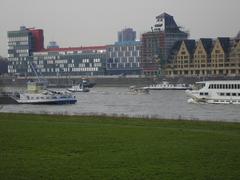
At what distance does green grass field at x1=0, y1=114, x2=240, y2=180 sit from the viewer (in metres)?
12.0

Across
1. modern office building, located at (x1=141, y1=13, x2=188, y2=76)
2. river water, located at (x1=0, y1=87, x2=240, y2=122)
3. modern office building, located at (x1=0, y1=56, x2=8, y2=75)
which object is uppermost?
modern office building, located at (x1=141, y1=13, x2=188, y2=76)

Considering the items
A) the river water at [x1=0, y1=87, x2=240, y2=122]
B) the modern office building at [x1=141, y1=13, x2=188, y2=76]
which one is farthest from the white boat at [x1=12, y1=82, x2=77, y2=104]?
the modern office building at [x1=141, y1=13, x2=188, y2=76]

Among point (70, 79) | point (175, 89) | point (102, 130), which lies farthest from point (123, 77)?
point (102, 130)

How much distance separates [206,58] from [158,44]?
15.5 meters

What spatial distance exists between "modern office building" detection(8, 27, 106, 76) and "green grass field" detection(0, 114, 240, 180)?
129841mm

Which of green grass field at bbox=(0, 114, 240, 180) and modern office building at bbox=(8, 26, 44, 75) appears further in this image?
modern office building at bbox=(8, 26, 44, 75)

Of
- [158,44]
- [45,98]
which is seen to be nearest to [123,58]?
[158,44]

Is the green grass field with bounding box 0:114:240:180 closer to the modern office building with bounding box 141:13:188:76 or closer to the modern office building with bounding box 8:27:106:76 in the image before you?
the modern office building with bounding box 141:13:188:76

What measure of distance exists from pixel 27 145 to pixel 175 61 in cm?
11710

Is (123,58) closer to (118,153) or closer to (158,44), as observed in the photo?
(158,44)

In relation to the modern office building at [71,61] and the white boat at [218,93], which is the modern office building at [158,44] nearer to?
the modern office building at [71,61]

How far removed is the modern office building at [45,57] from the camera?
150375mm

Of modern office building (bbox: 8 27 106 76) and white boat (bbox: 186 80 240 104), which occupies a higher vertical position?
modern office building (bbox: 8 27 106 76)

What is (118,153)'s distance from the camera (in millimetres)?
14477
